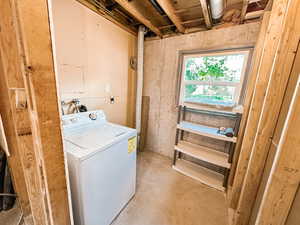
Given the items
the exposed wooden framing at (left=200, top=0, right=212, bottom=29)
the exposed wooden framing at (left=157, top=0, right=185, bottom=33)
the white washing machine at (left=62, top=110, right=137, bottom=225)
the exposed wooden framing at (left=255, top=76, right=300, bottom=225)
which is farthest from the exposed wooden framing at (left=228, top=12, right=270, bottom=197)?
the white washing machine at (left=62, top=110, right=137, bottom=225)

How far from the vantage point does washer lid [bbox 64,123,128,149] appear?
3.56 ft

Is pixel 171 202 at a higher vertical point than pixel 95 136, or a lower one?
lower

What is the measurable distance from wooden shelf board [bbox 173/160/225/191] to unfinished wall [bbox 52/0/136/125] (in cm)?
144

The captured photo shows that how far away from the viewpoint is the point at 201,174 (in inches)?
82.4

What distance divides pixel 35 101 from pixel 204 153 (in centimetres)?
215

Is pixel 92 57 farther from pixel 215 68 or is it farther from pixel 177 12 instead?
pixel 215 68

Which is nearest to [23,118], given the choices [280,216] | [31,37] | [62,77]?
[31,37]

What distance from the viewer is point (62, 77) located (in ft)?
4.92

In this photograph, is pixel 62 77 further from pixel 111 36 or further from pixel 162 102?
pixel 162 102

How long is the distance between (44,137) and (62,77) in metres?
1.18

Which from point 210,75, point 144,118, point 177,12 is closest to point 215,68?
point 210,75

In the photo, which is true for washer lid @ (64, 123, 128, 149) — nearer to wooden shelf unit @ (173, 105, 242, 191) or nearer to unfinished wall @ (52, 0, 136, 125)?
unfinished wall @ (52, 0, 136, 125)

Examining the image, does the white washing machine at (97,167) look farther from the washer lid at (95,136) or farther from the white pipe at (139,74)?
the white pipe at (139,74)

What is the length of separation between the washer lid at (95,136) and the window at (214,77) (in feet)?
4.45
